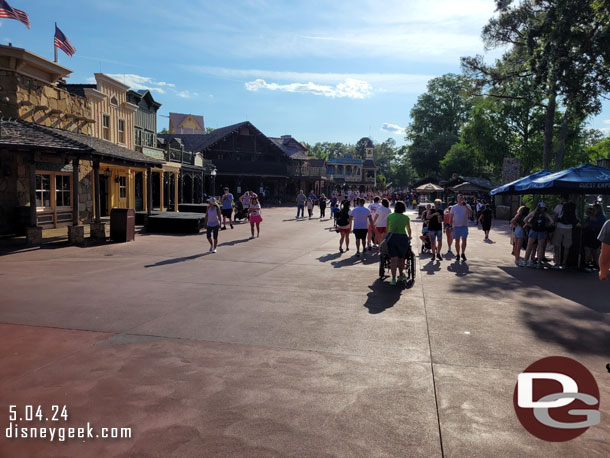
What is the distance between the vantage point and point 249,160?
165 feet

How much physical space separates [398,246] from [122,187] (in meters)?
19.9

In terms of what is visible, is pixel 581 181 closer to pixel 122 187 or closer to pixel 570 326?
pixel 570 326

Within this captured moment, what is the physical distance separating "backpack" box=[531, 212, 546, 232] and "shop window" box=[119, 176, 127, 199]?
2045 centimetres

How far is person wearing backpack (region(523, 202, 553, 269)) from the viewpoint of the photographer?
1173cm

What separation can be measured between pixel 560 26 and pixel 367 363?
1918 cm

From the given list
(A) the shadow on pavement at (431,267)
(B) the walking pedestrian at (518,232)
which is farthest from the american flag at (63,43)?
(B) the walking pedestrian at (518,232)

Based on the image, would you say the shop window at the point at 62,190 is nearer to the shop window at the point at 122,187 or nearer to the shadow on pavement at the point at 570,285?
the shop window at the point at 122,187

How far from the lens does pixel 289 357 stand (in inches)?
200

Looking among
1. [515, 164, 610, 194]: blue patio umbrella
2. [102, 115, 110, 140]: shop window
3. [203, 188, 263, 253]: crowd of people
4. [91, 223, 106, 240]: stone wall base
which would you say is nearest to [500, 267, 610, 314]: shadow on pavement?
[515, 164, 610, 194]: blue patio umbrella

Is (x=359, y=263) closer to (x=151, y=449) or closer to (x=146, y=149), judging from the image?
(x=151, y=449)

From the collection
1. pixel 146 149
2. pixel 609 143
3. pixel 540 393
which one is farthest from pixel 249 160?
pixel 609 143

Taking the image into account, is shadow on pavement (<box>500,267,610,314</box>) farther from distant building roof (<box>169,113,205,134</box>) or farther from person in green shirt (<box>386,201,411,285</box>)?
distant building roof (<box>169,113,205,134</box>)

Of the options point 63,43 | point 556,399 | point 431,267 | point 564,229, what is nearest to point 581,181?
point 564,229

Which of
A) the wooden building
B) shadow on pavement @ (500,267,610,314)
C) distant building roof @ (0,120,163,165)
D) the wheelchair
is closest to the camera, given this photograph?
shadow on pavement @ (500,267,610,314)
